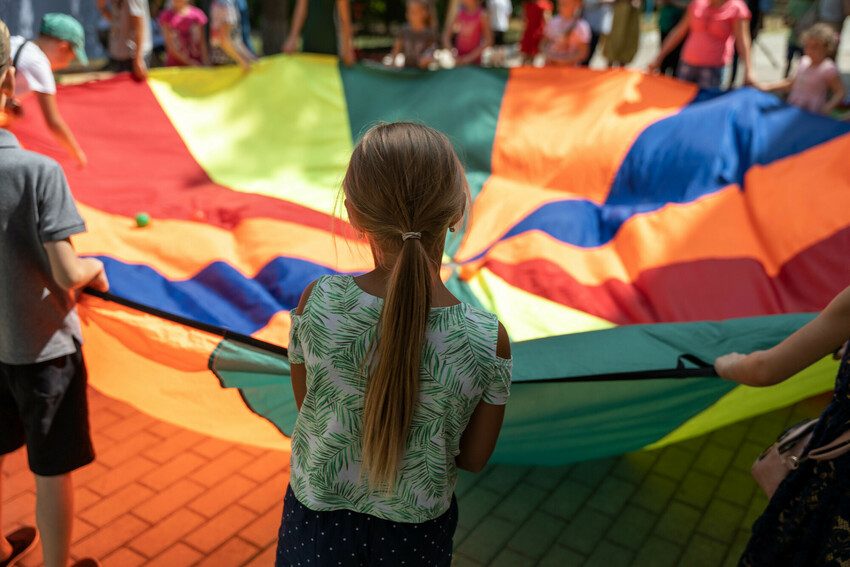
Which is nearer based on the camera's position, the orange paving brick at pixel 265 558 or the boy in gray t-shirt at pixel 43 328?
the boy in gray t-shirt at pixel 43 328

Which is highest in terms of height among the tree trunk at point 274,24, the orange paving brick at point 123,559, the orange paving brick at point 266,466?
the tree trunk at point 274,24

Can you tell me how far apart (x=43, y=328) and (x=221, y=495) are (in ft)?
2.71

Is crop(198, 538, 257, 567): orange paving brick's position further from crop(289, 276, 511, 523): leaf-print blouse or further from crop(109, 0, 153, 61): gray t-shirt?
crop(109, 0, 153, 61): gray t-shirt

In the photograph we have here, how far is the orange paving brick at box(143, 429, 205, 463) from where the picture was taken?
2.40 m

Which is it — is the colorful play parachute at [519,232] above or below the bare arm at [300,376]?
below

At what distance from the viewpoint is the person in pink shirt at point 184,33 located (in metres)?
4.84

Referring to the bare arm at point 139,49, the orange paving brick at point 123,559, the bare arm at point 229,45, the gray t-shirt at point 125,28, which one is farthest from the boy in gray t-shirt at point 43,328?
the gray t-shirt at point 125,28

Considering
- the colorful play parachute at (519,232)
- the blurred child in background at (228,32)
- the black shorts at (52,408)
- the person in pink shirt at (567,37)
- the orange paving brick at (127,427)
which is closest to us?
the black shorts at (52,408)

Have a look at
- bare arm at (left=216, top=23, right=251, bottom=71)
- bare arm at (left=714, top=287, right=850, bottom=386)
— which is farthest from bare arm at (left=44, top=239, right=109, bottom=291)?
bare arm at (left=216, top=23, right=251, bottom=71)

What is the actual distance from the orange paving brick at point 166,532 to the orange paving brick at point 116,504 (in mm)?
118

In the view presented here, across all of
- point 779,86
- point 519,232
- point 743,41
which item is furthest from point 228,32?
point 779,86

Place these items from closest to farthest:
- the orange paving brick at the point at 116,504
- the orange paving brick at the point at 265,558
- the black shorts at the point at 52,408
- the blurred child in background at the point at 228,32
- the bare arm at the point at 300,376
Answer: the bare arm at the point at 300,376, the black shorts at the point at 52,408, the orange paving brick at the point at 265,558, the orange paving brick at the point at 116,504, the blurred child in background at the point at 228,32

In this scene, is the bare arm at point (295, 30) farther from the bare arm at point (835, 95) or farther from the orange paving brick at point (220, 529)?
the orange paving brick at point (220, 529)

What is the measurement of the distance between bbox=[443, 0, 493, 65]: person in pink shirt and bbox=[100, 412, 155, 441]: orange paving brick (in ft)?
10.2
